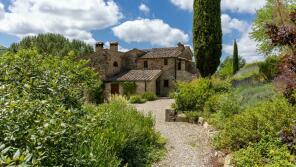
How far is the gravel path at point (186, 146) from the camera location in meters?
7.86

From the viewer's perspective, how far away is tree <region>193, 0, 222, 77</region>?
856 inches

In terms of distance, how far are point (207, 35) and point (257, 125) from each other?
1489 cm

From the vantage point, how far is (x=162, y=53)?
1449 inches

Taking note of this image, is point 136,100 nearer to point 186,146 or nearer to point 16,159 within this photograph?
point 186,146

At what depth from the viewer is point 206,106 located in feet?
46.9

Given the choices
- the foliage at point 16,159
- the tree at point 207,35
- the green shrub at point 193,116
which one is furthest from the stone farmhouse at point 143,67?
the foliage at point 16,159

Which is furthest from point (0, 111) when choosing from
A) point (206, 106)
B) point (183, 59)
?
point (183, 59)

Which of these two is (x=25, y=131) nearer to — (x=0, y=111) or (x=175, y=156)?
(x=0, y=111)

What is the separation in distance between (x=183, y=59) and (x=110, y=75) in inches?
340

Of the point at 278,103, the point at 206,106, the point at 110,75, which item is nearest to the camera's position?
the point at 278,103

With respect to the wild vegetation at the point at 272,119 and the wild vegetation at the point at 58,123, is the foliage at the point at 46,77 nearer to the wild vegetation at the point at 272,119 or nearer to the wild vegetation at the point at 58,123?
the wild vegetation at the point at 58,123

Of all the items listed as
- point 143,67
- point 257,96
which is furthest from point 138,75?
point 257,96

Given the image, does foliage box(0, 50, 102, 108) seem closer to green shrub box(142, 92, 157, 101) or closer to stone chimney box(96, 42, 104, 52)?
green shrub box(142, 92, 157, 101)

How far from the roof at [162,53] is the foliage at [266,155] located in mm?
29030
